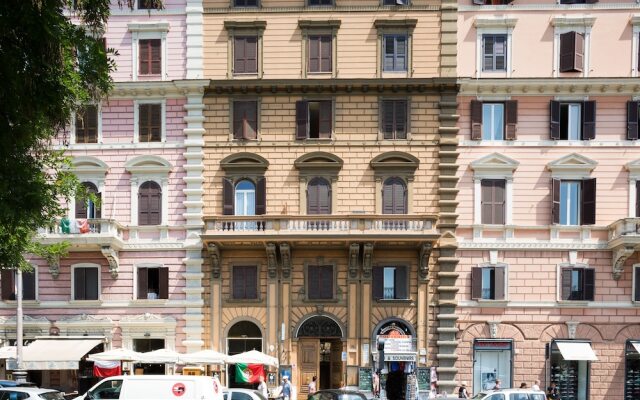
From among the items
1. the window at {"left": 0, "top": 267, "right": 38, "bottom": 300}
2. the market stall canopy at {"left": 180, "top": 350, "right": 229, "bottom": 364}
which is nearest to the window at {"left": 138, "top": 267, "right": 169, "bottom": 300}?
the market stall canopy at {"left": 180, "top": 350, "right": 229, "bottom": 364}

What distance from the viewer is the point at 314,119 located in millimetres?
42938

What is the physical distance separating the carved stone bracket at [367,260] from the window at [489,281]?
5.05 m

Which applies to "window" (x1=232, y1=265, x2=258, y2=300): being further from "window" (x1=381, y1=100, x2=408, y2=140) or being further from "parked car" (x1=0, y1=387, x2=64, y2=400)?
"parked car" (x1=0, y1=387, x2=64, y2=400)

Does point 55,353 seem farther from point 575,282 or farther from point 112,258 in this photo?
point 575,282

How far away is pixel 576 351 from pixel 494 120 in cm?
1193

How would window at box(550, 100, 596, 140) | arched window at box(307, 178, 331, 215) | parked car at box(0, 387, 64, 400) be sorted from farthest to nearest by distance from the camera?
arched window at box(307, 178, 331, 215) → window at box(550, 100, 596, 140) → parked car at box(0, 387, 64, 400)

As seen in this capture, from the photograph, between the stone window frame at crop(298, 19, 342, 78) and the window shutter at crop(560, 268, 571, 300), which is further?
the stone window frame at crop(298, 19, 342, 78)

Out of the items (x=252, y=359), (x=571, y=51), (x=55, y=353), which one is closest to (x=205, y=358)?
(x=252, y=359)

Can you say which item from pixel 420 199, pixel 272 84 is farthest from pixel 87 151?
pixel 420 199

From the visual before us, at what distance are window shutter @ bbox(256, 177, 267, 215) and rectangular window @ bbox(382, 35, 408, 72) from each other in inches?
325

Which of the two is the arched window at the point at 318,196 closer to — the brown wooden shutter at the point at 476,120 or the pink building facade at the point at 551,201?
the pink building facade at the point at 551,201

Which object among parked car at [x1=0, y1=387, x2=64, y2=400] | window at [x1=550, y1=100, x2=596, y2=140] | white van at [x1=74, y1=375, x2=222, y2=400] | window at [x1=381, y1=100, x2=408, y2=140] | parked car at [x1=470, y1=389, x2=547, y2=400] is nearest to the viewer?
white van at [x1=74, y1=375, x2=222, y2=400]

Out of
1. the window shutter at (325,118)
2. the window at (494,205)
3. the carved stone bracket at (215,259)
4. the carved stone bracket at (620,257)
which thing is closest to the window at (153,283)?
the carved stone bracket at (215,259)

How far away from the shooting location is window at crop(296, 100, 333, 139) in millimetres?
42625
